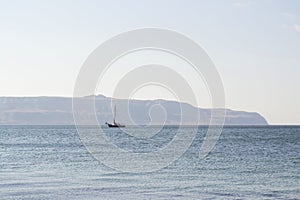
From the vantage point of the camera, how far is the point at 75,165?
60.4 meters

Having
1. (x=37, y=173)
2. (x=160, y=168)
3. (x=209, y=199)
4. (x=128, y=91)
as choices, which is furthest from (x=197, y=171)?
(x=209, y=199)

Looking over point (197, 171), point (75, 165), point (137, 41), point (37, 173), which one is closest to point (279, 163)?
point (197, 171)

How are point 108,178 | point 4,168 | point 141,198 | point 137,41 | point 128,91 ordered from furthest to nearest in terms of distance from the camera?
1. point 4,168
2. point 128,91
3. point 108,178
4. point 137,41
5. point 141,198

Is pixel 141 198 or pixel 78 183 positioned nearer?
pixel 141 198

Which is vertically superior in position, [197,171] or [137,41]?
[137,41]

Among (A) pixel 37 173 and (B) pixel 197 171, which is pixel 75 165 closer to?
(A) pixel 37 173

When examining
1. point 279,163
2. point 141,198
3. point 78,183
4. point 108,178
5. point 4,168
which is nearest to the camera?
point 141,198

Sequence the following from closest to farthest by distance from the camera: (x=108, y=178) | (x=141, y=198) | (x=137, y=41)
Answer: (x=141, y=198) < (x=137, y=41) < (x=108, y=178)

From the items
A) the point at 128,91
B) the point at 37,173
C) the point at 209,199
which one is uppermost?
the point at 128,91

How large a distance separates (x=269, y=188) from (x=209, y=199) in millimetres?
7637

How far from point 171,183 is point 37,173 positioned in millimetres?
13910

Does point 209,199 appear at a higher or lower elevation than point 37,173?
lower

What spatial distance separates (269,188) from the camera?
41688 millimetres

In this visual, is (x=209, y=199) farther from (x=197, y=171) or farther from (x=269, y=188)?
(x=197, y=171)
